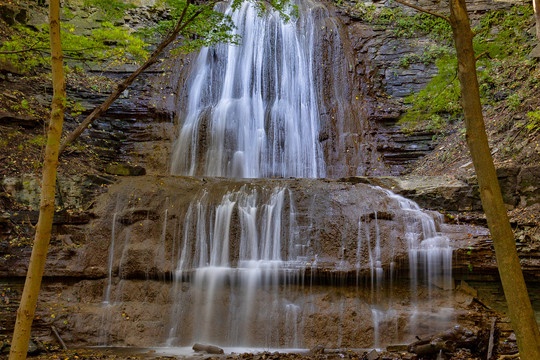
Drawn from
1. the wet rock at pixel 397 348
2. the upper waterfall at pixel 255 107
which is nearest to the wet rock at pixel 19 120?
the upper waterfall at pixel 255 107

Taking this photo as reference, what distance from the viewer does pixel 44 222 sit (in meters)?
3.71

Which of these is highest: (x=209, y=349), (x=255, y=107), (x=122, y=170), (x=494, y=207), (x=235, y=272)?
(x=255, y=107)

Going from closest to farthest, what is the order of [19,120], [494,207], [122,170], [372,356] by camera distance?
[494,207], [372,356], [122,170], [19,120]

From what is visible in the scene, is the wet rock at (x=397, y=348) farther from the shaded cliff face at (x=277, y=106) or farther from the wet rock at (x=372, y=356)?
the shaded cliff face at (x=277, y=106)

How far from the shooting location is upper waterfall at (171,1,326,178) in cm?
1243

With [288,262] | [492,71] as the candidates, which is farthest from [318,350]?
[492,71]

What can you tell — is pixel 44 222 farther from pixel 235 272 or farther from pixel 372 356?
pixel 372 356

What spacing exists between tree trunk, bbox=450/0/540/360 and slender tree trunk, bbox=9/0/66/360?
3963mm

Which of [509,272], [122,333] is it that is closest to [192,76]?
[122,333]

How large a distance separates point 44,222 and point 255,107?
10.4 m

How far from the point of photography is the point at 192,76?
14703 mm

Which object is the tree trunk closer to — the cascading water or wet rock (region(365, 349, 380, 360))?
wet rock (region(365, 349, 380, 360))

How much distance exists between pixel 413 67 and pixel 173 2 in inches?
388

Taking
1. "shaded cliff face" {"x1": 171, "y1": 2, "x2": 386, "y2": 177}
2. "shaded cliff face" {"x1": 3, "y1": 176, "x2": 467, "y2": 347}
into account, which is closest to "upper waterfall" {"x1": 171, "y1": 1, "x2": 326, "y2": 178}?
"shaded cliff face" {"x1": 171, "y1": 2, "x2": 386, "y2": 177}
